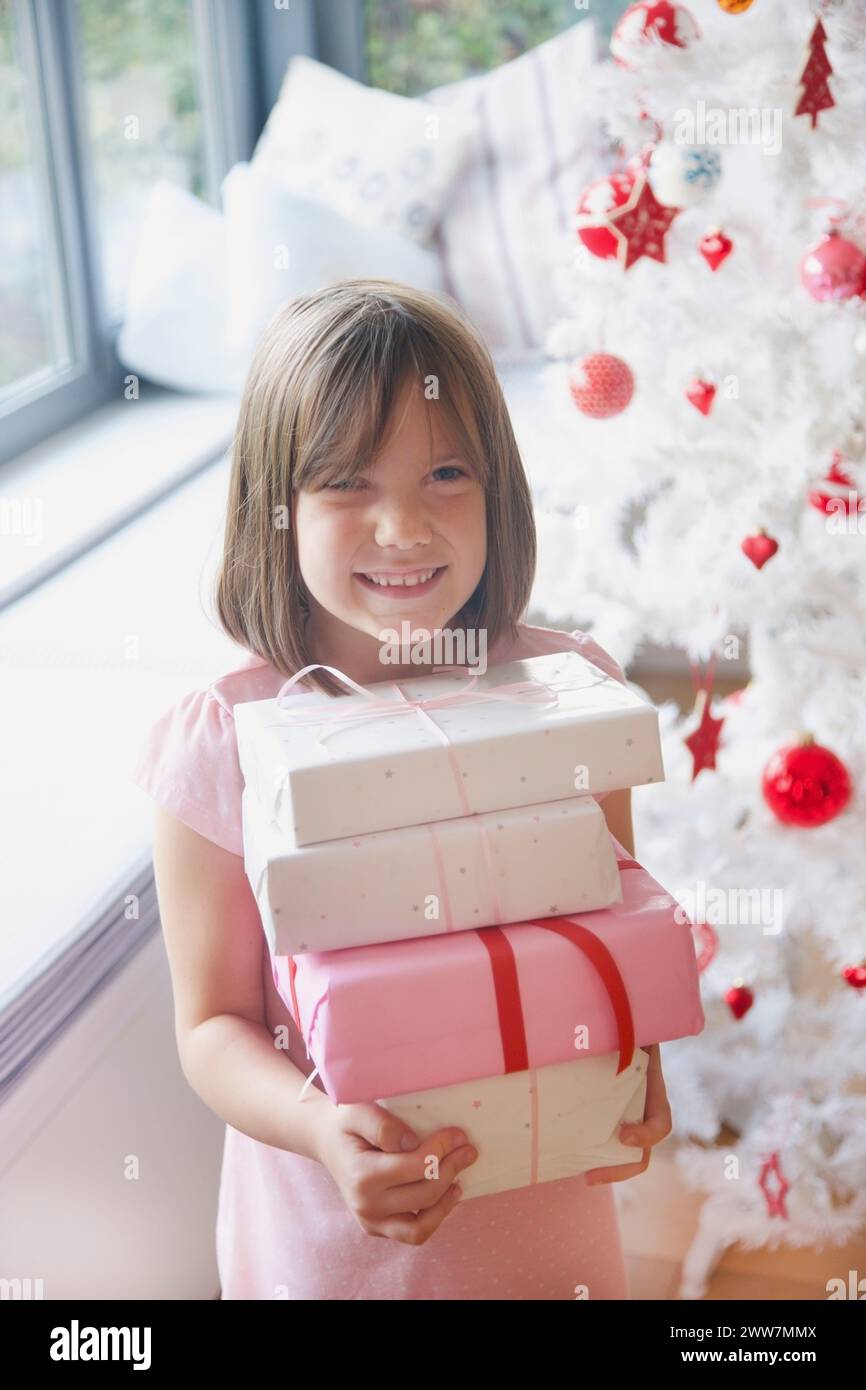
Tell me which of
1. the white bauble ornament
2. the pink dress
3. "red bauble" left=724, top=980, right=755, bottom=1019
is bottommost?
"red bauble" left=724, top=980, right=755, bottom=1019

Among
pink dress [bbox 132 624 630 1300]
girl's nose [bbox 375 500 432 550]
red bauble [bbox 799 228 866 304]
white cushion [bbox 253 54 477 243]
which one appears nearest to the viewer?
girl's nose [bbox 375 500 432 550]

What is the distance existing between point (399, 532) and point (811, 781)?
763 mm

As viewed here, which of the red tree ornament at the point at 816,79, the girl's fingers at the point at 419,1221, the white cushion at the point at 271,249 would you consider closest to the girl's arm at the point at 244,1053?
the girl's fingers at the point at 419,1221

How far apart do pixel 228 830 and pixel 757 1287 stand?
102cm

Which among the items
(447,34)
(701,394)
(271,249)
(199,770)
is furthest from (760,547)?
(447,34)

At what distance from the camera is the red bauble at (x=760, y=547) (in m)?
1.46

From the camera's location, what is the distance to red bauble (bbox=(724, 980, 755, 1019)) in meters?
1.63

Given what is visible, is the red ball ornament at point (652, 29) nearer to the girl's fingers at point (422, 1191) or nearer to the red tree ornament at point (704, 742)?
the red tree ornament at point (704, 742)

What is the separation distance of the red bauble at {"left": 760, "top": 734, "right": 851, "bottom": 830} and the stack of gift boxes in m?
0.70

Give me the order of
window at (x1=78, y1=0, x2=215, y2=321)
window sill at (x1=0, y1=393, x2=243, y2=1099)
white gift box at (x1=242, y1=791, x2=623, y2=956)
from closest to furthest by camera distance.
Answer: white gift box at (x1=242, y1=791, x2=623, y2=956) → window sill at (x1=0, y1=393, x2=243, y2=1099) → window at (x1=78, y1=0, x2=215, y2=321)

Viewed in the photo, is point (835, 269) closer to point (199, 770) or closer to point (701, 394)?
point (701, 394)

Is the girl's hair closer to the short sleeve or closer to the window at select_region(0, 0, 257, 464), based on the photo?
the short sleeve

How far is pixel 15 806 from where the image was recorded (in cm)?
135

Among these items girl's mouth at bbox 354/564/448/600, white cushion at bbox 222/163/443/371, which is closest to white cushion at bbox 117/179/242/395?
white cushion at bbox 222/163/443/371
